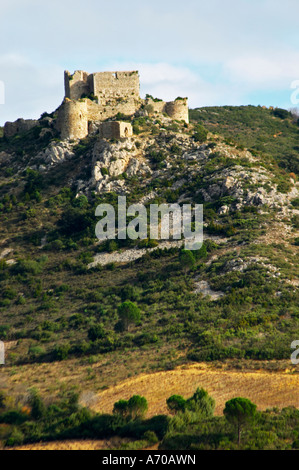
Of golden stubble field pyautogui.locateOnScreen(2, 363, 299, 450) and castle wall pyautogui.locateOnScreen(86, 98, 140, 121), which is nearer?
golden stubble field pyautogui.locateOnScreen(2, 363, 299, 450)

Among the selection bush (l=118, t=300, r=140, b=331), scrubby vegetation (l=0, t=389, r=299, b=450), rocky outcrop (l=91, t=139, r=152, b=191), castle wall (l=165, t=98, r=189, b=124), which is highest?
castle wall (l=165, t=98, r=189, b=124)

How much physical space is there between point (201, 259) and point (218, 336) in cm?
1354

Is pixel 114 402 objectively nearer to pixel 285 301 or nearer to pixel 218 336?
pixel 218 336

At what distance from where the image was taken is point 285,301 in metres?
38.2

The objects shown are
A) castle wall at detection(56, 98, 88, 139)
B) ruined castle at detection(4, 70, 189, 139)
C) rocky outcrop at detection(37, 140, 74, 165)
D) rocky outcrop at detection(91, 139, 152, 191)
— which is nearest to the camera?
rocky outcrop at detection(91, 139, 152, 191)

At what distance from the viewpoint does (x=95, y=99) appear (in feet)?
225

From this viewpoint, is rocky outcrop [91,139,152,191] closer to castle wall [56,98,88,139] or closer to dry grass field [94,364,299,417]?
castle wall [56,98,88,139]

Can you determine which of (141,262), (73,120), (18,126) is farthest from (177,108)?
(141,262)

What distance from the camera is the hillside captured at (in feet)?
110

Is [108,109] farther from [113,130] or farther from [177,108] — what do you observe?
[177,108]

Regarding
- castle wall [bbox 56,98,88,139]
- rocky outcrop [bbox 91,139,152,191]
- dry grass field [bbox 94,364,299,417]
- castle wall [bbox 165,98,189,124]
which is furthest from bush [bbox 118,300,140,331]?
castle wall [bbox 165,98,189,124]

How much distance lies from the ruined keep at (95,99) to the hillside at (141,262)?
1890 millimetres

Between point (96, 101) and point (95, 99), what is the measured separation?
36 centimetres

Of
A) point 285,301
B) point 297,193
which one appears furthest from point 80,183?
point 285,301
